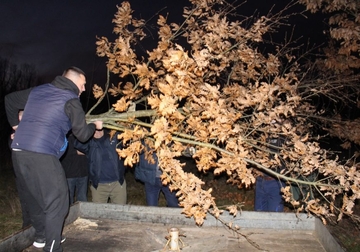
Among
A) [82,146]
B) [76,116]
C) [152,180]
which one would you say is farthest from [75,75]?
[152,180]

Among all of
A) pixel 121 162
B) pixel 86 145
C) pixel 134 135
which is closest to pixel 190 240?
pixel 134 135

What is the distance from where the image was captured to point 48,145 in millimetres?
3406

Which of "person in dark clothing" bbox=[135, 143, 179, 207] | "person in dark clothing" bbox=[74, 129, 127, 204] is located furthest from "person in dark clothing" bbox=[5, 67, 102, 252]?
"person in dark clothing" bbox=[135, 143, 179, 207]

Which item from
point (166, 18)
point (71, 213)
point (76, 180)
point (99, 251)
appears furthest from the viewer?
point (76, 180)

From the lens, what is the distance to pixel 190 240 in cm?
381

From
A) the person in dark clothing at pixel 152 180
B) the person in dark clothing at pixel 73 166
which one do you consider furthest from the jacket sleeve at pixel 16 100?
the person in dark clothing at pixel 152 180

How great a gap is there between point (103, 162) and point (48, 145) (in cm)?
215

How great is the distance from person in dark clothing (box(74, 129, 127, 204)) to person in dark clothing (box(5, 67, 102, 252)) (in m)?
1.92

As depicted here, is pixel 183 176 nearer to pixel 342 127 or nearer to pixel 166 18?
pixel 166 18

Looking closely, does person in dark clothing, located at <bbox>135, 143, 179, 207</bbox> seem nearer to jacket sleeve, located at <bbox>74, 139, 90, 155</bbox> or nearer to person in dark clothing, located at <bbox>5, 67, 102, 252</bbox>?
jacket sleeve, located at <bbox>74, 139, 90, 155</bbox>

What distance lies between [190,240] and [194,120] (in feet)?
4.29

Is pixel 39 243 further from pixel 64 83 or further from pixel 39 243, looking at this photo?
pixel 64 83

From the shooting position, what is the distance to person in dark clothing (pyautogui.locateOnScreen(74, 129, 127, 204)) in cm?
552

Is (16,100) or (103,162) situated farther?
(103,162)
